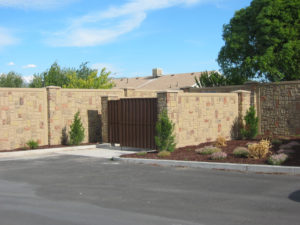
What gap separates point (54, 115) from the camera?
18469 millimetres

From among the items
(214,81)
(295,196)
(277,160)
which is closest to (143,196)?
(295,196)

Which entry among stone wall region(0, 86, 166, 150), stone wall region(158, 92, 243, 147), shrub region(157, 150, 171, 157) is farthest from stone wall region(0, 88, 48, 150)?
shrub region(157, 150, 171, 157)

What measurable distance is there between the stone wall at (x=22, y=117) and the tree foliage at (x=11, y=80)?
3470cm

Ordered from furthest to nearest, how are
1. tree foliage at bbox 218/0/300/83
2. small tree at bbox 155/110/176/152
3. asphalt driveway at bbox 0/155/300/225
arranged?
tree foliage at bbox 218/0/300/83, small tree at bbox 155/110/176/152, asphalt driveway at bbox 0/155/300/225

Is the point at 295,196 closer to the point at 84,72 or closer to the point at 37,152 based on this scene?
the point at 37,152

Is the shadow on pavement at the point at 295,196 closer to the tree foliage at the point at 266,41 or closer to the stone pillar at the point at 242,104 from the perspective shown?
the stone pillar at the point at 242,104

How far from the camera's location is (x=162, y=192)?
8859mm

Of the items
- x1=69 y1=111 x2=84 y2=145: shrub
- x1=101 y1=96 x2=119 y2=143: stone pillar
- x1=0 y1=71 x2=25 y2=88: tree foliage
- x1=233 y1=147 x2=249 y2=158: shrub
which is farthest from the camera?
x1=0 y1=71 x2=25 y2=88: tree foliage

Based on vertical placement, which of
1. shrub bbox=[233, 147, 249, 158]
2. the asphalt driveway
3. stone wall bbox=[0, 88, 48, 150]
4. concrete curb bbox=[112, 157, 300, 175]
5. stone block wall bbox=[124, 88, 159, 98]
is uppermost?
stone block wall bbox=[124, 88, 159, 98]

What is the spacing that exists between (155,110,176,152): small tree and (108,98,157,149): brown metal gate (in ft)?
3.25

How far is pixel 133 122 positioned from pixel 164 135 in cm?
239

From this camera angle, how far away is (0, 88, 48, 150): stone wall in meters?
16.9

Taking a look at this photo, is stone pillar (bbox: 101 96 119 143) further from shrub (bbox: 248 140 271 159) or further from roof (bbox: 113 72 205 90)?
roof (bbox: 113 72 205 90)

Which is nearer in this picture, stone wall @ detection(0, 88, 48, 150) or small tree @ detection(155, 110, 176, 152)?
small tree @ detection(155, 110, 176, 152)
